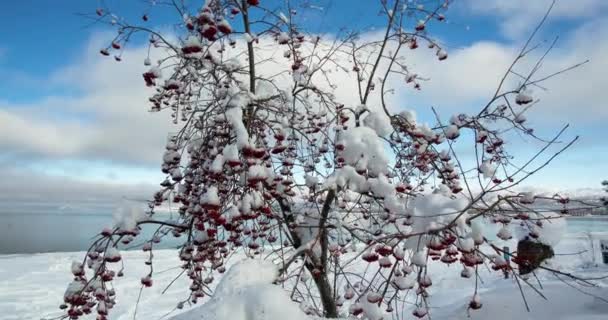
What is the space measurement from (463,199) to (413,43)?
5.77 feet

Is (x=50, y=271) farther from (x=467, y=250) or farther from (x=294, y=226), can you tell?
(x=467, y=250)

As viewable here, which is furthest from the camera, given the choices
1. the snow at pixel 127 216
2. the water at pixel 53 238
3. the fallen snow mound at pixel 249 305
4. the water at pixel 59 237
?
the water at pixel 59 237

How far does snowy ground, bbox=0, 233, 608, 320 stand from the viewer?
491cm

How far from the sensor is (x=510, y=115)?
3.12 metres

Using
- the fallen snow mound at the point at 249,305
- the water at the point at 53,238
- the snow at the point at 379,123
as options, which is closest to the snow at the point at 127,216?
the water at the point at 53,238

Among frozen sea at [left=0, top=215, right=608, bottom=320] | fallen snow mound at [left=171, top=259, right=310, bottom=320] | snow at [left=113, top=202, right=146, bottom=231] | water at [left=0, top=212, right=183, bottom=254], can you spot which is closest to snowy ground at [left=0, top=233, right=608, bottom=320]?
frozen sea at [left=0, top=215, right=608, bottom=320]

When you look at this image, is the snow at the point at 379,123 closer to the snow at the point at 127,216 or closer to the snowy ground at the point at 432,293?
the snowy ground at the point at 432,293

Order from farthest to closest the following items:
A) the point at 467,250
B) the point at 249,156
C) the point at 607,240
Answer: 1. the point at 607,240
2. the point at 249,156
3. the point at 467,250

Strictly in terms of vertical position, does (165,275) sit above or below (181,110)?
below

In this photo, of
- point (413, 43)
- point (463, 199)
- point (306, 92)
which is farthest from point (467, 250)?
point (306, 92)

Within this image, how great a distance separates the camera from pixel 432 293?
9844 millimetres

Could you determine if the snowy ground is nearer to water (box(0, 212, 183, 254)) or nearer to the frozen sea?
the frozen sea

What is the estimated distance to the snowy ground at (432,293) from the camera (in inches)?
193

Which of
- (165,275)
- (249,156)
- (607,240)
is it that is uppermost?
(249,156)
